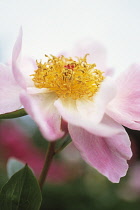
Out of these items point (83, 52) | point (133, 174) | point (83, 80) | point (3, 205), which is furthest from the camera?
point (133, 174)

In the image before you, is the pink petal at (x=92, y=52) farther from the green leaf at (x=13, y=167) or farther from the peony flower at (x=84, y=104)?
the green leaf at (x=13, y=167)

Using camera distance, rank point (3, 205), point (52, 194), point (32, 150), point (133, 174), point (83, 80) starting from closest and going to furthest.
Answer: point (3, 205) < point (83, 80) < point (52, 194) < point (32, 150) < point (133, 174)

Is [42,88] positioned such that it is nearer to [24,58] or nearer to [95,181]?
[24,58]

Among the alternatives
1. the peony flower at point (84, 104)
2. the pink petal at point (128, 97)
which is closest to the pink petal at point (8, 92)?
the peony flower at point (84, 104)

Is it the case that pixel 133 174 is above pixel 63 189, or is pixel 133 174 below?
below

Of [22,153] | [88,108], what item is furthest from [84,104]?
[22,153]

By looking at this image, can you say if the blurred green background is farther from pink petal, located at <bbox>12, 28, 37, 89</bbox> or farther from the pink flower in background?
pink petal, located at <bbox>12, 28, 37, 89</bbox>

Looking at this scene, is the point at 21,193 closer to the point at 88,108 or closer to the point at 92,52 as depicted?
the point at 88,108

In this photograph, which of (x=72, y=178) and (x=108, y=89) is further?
(x=72, y=178)

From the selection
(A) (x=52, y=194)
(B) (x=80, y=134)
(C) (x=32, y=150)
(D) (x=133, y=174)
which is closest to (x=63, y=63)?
(B) (x=80, y=134)
